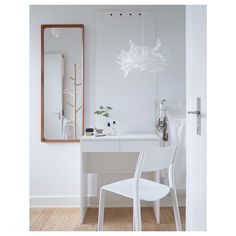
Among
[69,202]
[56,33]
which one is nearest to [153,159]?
[69,202]

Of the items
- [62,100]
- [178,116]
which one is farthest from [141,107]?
[62,100]

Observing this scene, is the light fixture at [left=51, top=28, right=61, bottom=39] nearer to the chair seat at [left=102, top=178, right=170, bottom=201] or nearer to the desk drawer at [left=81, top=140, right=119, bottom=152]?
the desk drawer at [left=81, top=140, right=119, bottom=152]

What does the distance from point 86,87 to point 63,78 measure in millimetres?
269

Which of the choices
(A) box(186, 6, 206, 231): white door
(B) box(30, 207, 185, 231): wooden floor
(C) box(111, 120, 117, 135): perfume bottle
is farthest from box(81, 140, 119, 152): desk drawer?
(A) box(186, 6, 206, 231): white door

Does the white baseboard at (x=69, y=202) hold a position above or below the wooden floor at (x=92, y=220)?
above

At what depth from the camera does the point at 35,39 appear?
116 inches

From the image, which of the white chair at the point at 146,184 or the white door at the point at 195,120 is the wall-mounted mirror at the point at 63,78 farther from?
the white door at the point at 195,120

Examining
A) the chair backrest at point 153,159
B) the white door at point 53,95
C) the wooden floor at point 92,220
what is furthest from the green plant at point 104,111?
the chair backrest at point 153,159

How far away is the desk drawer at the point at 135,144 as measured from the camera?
2.57m

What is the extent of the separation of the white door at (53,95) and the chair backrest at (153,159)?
58.7 inches

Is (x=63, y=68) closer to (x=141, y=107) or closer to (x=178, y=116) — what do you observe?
(x=141, y=107)

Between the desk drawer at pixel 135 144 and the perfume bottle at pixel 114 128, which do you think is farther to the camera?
the perfume bottle at pixel 114 128
